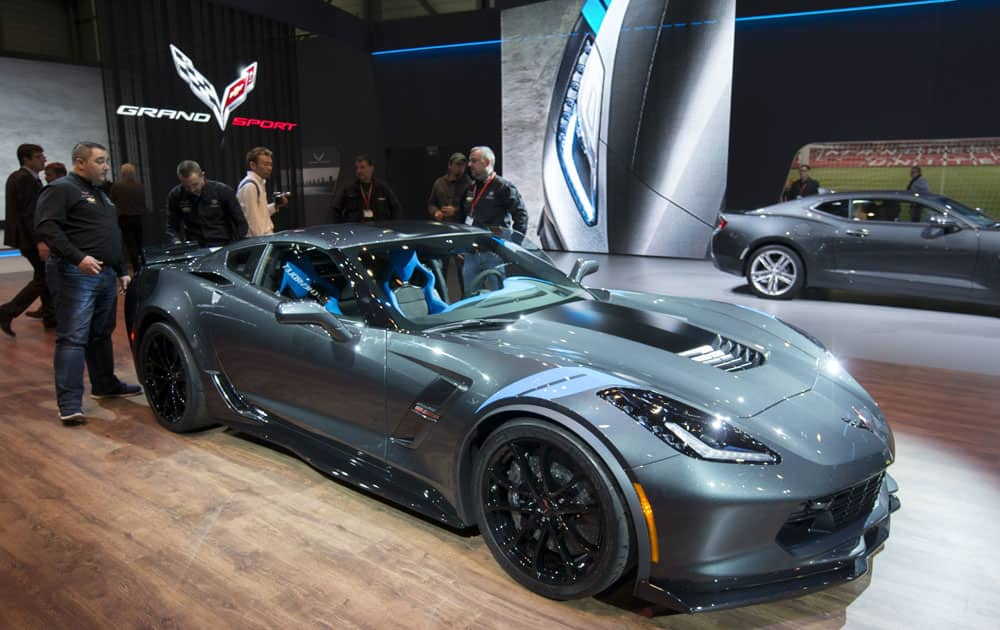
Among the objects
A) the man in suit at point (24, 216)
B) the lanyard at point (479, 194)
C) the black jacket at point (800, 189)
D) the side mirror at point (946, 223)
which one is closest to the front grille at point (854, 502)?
the lanyard at point (479, 194)

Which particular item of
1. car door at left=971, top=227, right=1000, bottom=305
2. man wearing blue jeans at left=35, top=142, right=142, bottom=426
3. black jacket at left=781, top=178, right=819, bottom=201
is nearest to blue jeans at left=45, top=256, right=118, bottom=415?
man wearing blue jeans at left=35, top=142, right=142, bottom=426

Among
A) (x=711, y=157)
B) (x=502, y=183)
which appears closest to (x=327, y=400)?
(x=502, y=183)

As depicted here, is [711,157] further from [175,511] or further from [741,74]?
[175,511]

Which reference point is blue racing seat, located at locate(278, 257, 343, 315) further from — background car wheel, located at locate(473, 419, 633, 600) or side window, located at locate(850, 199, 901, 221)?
side window, located at locate(850, 199, 901, 221)

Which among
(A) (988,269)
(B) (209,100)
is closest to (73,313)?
(A) (988,269)

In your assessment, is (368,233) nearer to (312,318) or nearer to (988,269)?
(312,318)

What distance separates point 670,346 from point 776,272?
535 cm

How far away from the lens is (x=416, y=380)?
2402mm

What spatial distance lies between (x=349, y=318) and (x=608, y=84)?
9.01 meters

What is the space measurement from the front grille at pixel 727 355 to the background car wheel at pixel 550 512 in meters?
0.60

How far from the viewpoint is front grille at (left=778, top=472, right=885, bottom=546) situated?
1.88 metres

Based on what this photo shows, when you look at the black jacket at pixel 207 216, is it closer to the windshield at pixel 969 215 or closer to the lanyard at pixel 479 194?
the lanyard at pixel 479 194

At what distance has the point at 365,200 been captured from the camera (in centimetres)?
635

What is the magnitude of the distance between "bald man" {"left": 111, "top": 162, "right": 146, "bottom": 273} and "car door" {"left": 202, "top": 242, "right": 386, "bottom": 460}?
6.34m
